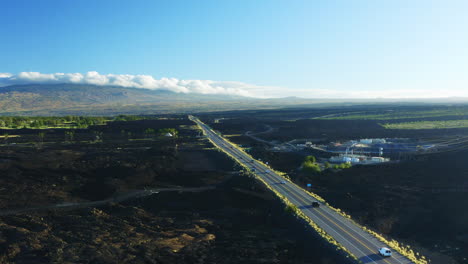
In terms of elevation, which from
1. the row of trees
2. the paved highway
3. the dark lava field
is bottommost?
the dark lava field

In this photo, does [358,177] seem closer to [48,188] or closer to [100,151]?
[48,188]

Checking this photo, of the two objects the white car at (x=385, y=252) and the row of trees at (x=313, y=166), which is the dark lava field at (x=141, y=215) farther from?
the row of trees at (x=313, y=166)

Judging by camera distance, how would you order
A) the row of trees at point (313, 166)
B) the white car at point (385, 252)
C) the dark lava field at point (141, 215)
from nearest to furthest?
the white car at point (385, 252), the dark lava field at point (141, 215), the row of trees at point (313, 166)

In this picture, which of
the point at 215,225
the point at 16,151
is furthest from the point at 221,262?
the point at 16,151

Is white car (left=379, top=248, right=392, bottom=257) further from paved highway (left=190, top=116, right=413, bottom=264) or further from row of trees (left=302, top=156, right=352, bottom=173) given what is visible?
row of trees (left=302, top=156, right=352, bottom=173)

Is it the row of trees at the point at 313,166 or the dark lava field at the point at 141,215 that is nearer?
the dark lava field at the point at 141,215

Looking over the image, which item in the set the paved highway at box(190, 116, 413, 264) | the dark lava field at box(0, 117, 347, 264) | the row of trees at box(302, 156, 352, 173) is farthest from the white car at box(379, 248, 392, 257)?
the row of trees at box(302, 156, 352, 173)

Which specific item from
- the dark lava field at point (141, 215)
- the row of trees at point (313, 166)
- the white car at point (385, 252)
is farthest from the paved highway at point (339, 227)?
the row of trees at point (313, 166)

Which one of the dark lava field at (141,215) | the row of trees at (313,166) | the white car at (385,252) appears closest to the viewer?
the white car at (385,252)

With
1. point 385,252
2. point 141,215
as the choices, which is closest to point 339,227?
point 385,252

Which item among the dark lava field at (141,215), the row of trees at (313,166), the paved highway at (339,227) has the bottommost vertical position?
the dark lava field at (141,215)

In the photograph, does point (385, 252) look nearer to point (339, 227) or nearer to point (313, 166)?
point (339, 227)
